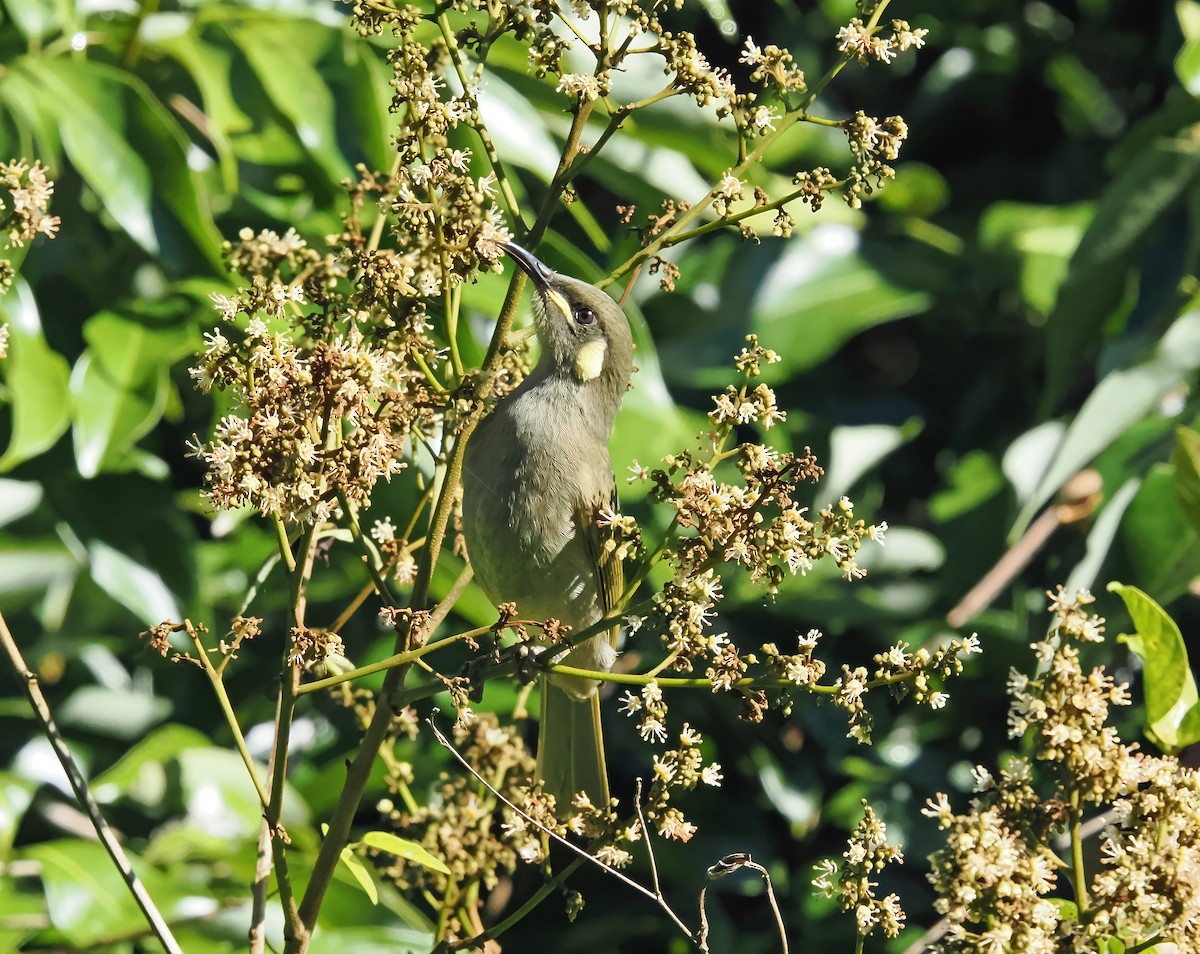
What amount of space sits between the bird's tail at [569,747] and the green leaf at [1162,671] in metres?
0.94

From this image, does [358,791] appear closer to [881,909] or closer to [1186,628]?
[881,909]

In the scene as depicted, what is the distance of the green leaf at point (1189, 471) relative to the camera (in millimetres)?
2176

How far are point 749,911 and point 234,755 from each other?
1198 millimetres

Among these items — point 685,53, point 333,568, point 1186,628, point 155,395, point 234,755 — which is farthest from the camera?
point 1186,628

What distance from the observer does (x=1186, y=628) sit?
11.2 feet

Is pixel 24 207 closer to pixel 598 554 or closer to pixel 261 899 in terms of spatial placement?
pixel 261 899

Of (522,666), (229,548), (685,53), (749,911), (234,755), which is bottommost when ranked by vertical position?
(749,911)

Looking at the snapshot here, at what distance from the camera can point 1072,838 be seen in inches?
57.7

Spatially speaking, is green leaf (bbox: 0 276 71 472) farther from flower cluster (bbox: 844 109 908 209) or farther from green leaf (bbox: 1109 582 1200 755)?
green leaf (bbox: 1109 582 1200 755)

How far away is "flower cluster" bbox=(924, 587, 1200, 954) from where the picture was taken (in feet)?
4.60

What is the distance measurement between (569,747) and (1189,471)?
1.11m

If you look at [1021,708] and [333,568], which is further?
[333,568]

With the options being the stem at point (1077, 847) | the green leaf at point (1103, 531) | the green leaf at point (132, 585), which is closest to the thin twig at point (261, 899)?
the stem at point (1077, 847)

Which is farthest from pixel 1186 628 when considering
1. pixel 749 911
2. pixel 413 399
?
pixel 413 399
